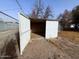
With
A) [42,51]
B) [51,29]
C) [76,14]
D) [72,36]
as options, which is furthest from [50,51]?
[76,14]

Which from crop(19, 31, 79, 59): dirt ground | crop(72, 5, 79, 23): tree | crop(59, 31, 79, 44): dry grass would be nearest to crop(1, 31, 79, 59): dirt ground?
crop(19, 31, 79, 59): dirt ground

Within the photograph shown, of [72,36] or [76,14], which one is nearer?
[72,36]

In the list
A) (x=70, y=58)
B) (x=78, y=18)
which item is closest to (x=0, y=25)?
(x=70, y=58)

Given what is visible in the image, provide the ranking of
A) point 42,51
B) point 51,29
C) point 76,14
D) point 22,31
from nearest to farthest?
point 22,31 → point 42,51 → point 51,29 → point 76,14

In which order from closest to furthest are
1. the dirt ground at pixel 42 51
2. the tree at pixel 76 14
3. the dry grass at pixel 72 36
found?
1. the dirt ground at pixel 42 51
2. the dry grass at pixel 72 36
3. the tree at pixel 76 14

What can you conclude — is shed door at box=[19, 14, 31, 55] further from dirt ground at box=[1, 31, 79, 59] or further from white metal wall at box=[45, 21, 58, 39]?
white metal wall at box=[45, 21, 58, 39]

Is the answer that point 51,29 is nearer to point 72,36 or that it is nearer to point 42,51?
point 72,36

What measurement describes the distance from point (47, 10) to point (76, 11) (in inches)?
384

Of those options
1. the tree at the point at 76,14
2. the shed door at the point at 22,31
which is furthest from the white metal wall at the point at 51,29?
the tree at the point at 76,14

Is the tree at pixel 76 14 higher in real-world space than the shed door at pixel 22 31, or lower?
higher

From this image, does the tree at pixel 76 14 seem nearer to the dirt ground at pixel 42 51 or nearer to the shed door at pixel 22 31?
the dirt ground at pixel 42 51

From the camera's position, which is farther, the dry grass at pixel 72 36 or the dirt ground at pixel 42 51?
the dry grass at pixel 72 36

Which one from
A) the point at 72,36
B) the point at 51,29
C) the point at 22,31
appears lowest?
the point at 72,36

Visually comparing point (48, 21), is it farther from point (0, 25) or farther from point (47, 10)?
point (47, 10)
